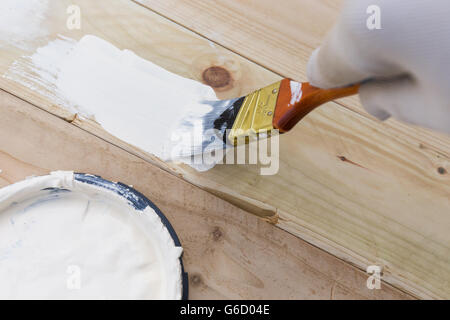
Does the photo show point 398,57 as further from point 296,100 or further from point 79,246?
point 79,246

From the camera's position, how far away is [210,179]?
66 cm

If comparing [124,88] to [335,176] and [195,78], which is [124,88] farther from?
[335,176]

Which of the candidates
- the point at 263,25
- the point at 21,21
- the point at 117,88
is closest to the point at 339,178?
the point at 263,25

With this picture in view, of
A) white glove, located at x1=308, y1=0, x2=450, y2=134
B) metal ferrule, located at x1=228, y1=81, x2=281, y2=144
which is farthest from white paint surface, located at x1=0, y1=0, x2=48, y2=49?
white glove, located at x1=308, y1=0, x2=450, y2=134

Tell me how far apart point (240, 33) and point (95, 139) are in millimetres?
383

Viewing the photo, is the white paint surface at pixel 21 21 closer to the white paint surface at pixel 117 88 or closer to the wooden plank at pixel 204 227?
the white paint surface at pixel 117 88

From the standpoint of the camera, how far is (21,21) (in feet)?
2.39

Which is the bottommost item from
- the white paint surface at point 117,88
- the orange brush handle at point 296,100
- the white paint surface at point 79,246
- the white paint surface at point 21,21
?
the white paint surface at point 79,246

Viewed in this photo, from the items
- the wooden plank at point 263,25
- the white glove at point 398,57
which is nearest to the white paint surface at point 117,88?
the wooden plank at point 263,25

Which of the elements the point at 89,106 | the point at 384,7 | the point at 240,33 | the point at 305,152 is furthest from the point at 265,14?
the point at 384,7

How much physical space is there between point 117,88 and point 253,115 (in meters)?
0.30

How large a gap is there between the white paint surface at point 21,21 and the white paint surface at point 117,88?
4 centimetres

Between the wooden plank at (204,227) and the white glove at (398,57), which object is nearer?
the white glove at (398,57)

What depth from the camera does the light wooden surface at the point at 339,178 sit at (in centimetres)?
65
